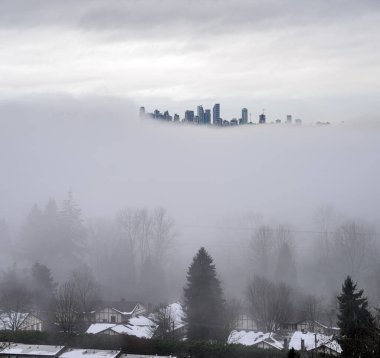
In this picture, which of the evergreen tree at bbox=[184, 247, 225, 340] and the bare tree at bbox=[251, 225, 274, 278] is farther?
the bare tree at bbox=[251, 225, 274, 278]

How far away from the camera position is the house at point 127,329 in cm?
2138

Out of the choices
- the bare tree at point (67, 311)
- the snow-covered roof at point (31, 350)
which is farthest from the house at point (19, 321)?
the snow-covered roof at point (31, 350)

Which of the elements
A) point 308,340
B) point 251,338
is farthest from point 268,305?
point 308,340

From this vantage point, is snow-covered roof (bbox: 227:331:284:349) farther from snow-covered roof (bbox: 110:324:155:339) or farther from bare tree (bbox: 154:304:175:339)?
snow-covered roof (bbox: 110:324:155:339)

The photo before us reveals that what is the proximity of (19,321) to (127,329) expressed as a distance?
456 cm

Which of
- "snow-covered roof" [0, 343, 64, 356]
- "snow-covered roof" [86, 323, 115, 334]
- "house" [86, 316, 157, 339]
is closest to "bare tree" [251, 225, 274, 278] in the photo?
"house" [86, 316, 157, 339]

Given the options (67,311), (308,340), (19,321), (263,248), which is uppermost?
(263,248)

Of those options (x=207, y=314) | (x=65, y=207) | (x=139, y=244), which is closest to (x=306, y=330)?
(x=207, y=314)

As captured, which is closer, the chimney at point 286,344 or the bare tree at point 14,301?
the chimney at point 286,344

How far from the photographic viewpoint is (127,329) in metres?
21.8

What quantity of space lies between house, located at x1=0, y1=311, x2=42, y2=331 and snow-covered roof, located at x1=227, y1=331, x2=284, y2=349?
7857 mm

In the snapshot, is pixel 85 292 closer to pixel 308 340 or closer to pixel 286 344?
pixel 286 344

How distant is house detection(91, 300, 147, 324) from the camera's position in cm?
2466

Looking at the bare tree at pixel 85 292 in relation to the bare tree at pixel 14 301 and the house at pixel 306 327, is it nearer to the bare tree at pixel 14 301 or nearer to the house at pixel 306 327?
the bare tree at pixel 14 301
